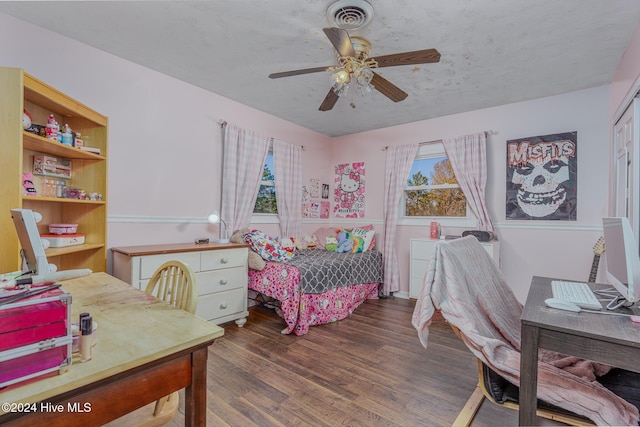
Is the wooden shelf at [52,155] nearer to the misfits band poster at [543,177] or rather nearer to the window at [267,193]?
the window at [267,193]

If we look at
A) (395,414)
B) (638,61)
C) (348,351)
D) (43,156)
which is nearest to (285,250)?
(348,351)

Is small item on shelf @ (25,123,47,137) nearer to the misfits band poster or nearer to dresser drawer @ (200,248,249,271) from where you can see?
dresser drawer @ (200,248,249,271)

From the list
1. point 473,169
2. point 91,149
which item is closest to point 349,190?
point 473,169

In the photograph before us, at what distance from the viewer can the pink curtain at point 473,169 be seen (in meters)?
3.54

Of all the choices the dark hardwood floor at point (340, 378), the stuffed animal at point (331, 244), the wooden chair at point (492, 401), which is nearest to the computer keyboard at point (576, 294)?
the wooden chair at point (492, 401)

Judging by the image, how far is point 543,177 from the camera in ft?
10.7

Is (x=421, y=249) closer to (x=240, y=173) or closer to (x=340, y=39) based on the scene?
(x=240, y=173)

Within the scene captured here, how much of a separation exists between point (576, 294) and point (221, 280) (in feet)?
8.62

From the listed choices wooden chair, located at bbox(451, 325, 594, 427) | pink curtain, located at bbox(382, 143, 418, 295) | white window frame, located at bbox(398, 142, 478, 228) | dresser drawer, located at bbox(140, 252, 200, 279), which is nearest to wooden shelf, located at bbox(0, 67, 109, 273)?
dresser drawer, located at bbox(140, 252, 200, 279)

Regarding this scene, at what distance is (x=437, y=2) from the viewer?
188cm

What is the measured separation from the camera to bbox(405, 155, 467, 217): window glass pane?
153 inches

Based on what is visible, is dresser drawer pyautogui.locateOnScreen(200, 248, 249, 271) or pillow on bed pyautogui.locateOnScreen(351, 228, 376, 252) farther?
pillow on bed pyautogui.locateOnScreen(351, 228, 376, 252)

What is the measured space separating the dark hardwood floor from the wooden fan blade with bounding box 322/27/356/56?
7.10 feet

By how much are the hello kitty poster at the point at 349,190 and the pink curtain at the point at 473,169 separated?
1413mm
